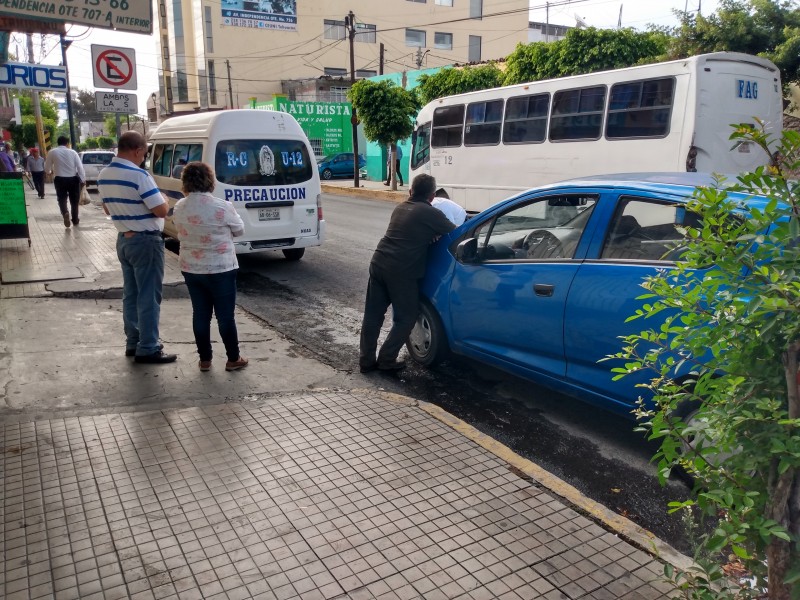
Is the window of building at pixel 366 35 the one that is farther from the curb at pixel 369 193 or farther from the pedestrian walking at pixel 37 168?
the pedestrian walking at pixel 37 168

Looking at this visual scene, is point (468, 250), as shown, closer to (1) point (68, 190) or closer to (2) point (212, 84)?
(1) point (68, 190)

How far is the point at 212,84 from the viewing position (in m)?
55.3

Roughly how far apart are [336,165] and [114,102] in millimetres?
27599

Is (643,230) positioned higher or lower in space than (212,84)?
lower

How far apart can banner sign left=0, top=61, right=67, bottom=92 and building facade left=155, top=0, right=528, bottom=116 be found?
3829cm

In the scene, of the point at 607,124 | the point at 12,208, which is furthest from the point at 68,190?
the point at 607,124

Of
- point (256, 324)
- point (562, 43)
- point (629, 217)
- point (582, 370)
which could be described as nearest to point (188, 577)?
point (582, 370)

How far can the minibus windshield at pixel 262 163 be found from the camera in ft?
31.7

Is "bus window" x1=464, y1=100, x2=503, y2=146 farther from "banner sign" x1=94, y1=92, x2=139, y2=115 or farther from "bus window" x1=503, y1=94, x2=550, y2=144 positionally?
"banner sign" x1=94, y1=92, x2=139, y2=115

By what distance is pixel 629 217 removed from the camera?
4.33 metres

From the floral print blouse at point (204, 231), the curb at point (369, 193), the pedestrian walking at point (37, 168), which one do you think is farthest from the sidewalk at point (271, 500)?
the pedestrian walking at point (37, 168)

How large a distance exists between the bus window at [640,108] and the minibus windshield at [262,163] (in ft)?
19.6

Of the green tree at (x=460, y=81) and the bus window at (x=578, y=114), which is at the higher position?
the green tree at (x=460, y=81)

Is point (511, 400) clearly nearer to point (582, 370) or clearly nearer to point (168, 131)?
point (582, 370)
